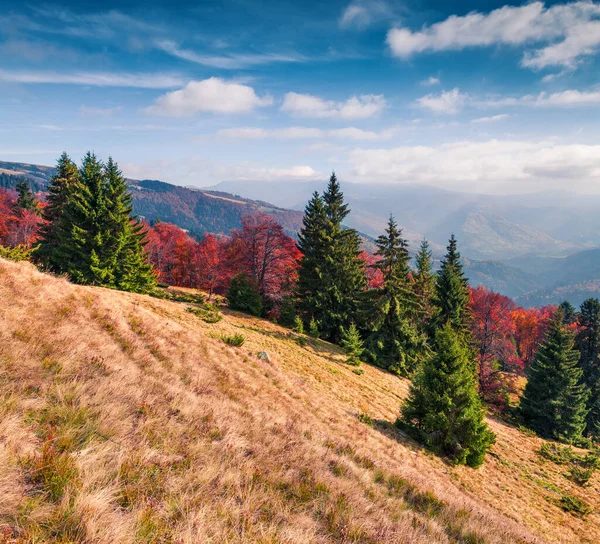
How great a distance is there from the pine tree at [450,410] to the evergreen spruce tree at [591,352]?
33.3 meters

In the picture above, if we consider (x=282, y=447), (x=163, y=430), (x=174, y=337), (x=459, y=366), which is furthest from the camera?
(x=459, y=366)

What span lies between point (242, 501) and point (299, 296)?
90.9 feet

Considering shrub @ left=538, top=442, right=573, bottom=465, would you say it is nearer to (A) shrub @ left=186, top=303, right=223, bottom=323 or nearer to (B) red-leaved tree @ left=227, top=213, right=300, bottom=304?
(A) shrub @ left=186, top=303, right=223, bottom=323

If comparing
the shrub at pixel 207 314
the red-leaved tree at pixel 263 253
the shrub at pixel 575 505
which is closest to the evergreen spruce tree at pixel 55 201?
the red-leaved tree at pixel 263 253

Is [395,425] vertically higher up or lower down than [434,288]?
lower down

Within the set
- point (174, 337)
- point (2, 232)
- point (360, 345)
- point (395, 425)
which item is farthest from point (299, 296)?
point (2, 232)

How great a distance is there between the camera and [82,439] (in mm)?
4180

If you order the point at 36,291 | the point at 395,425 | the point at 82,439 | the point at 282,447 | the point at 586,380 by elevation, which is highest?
the point at 36,291

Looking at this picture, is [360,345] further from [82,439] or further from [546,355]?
[82,439]

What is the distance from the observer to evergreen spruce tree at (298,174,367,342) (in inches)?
1196

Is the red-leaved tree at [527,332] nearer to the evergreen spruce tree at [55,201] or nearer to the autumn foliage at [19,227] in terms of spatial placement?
the evergreen spruce tree at [55,201]

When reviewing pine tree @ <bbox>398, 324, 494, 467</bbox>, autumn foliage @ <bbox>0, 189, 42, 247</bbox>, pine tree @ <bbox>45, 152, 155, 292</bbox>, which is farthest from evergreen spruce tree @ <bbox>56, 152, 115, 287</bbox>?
pine tree @ <bbox>398, 324, 494, 467</bbox>

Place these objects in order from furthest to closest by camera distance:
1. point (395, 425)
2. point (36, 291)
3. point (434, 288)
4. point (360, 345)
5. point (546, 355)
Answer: point (434, 288) < point (546, 355) < point (360, 345) < point (395, 425) < point (36, 291)

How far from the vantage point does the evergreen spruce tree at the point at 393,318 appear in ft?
88.7
